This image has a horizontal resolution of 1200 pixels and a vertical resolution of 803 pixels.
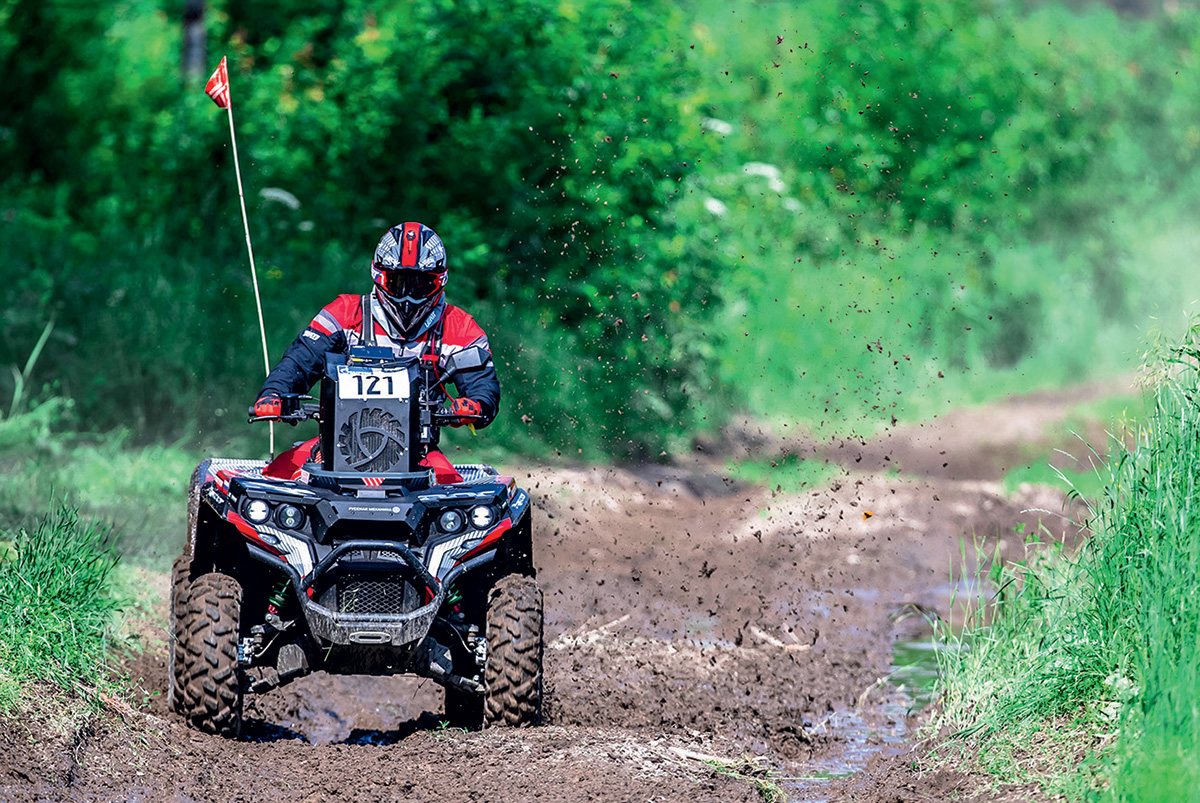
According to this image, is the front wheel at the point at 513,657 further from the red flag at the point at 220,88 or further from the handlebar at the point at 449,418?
the red flag at the point at 220,88

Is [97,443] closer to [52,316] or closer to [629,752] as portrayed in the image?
[52,316]

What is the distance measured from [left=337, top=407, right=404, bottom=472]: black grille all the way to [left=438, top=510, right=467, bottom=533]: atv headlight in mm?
332

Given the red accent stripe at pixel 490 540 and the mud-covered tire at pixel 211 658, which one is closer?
the mud-covered tire at pixel 211 658

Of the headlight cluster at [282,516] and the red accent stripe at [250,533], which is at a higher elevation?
the headlight cluster at [282,516]

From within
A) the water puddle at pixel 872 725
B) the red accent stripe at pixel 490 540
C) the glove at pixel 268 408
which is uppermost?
the glove at pixel 268 408

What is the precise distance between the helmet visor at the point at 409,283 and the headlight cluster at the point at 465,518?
1125 mm

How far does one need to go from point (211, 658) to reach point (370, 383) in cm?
127

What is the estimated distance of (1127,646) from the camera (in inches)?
227

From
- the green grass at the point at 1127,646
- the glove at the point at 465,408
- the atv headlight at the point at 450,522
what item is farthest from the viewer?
the glove at the point at 465,408

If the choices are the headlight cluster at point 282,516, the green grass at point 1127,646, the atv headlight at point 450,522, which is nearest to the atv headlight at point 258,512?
the headlight cluster at point 282,516

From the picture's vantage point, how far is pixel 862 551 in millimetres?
12242

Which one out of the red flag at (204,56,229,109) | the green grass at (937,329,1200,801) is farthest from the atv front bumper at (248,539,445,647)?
the red flag at (204,56,229,109)

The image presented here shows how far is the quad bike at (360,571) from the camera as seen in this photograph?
634 centimetres

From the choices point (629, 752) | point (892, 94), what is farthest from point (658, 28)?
point (629, 752)
